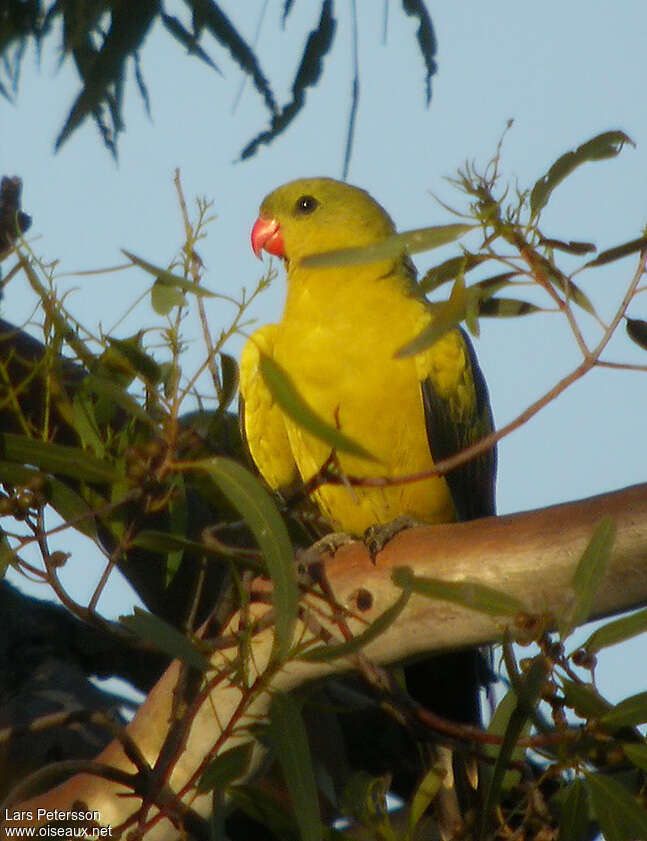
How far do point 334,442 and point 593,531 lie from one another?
0.37m

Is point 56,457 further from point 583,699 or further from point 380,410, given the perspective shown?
point 380,410

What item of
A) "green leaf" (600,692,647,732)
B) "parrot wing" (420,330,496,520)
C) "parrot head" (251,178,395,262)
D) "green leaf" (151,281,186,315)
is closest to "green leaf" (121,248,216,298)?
"green leaf" (151,281,186,315)

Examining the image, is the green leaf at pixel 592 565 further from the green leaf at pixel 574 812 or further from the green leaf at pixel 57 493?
the green leaf at pixel 57 493

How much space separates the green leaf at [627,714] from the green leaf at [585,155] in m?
0.66

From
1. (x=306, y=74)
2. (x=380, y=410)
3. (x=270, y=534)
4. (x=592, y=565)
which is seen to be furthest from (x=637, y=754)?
(x=306, y=74)

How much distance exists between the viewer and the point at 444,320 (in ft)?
5.24

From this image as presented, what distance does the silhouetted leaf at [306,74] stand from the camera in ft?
8.62

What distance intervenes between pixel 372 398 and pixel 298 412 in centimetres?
96

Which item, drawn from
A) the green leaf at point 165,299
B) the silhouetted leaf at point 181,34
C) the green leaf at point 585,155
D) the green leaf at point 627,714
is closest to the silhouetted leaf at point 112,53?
the silhouetted leaf at point 181,34

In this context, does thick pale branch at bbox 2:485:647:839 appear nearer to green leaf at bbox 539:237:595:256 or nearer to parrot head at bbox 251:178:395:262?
green leaf at bbox 539:237:595:256

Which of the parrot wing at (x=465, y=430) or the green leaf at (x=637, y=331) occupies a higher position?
the parrot wing at (x=465, y=430)

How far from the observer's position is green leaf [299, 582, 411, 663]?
1.54 metres

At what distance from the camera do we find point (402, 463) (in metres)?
2.61

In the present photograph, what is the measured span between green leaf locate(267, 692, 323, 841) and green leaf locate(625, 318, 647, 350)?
0.67 m
